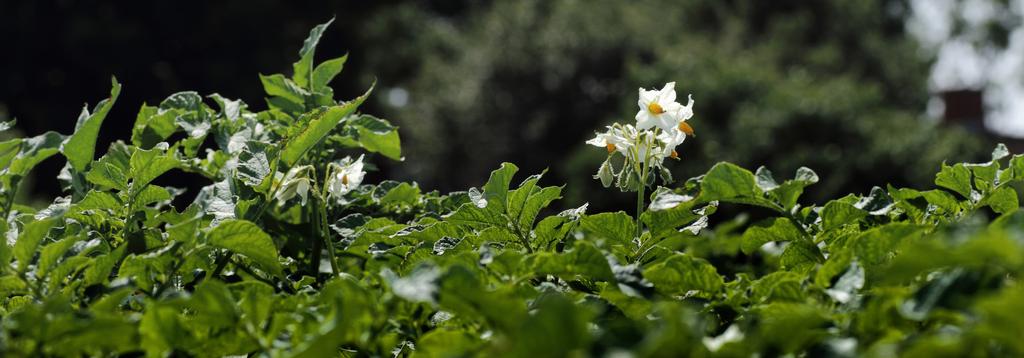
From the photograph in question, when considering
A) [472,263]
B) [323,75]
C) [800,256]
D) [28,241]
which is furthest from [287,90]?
[800,256]

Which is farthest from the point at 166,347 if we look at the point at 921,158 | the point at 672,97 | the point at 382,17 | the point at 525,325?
the point at 382,17

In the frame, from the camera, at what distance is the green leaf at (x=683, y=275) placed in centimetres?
112

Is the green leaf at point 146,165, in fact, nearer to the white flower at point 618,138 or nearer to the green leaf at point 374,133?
the green leaf at point 374,133

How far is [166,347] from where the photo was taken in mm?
1023

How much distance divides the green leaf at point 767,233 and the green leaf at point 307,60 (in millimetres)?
835

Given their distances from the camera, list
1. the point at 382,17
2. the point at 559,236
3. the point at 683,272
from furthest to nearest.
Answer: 1. the point at 382,17
2. the point at 559,236
3. the point at 683,272

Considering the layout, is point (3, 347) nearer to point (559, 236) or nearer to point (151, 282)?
point (151, 282)

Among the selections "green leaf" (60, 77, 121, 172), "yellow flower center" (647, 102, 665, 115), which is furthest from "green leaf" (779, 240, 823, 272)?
"green leaf" (60, 77, 121, 172)

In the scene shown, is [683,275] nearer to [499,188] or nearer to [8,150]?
[499,188]

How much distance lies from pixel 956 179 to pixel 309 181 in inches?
35.1

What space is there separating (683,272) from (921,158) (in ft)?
57.6

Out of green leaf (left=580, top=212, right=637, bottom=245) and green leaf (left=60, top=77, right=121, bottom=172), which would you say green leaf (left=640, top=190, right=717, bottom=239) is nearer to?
green leaf (left=580, top=212, right=637, bottom=245)

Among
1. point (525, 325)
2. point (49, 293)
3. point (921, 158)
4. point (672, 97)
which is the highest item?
point (672, 97)

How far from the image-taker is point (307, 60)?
1857 mm
